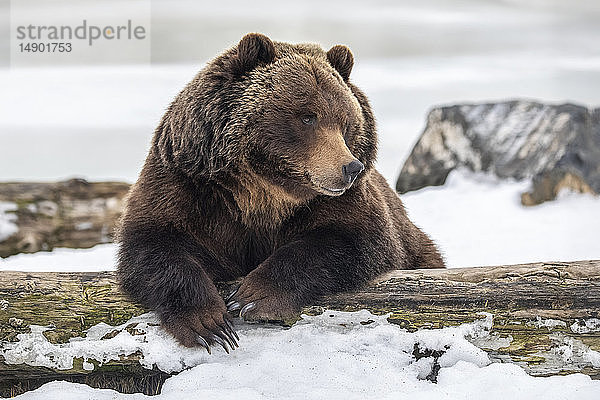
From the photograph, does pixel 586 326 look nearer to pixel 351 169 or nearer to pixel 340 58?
pixel 351 169

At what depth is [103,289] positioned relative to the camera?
473 cm

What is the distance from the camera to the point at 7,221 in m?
10.3

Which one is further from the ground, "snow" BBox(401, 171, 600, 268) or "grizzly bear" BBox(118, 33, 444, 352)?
"grizzly bear" BBox(118, 33, 444, 352)

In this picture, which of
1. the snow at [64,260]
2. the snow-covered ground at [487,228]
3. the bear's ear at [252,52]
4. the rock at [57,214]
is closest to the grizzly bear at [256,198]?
the bear's ear at [252,52]

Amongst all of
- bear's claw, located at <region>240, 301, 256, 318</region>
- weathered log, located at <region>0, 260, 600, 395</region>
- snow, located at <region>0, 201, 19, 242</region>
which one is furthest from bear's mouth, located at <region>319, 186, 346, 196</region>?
snow, located at <region>0, 201, 19, 242</region>

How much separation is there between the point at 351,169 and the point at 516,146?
33.3 ft

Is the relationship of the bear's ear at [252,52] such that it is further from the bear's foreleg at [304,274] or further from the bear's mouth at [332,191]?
the bear's foreleg at [304,274]

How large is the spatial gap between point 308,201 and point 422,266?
4.96 ft

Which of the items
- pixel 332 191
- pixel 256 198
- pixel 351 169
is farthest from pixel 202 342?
pixel 351 169

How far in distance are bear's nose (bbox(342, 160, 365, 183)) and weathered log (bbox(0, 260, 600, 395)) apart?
0.74m

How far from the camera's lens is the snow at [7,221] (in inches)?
405

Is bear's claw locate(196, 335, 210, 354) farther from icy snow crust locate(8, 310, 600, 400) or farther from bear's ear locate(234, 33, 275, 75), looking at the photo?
bear's ear locate(234, 33, 275, 75)

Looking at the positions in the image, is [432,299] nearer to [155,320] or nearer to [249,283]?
[249,283]

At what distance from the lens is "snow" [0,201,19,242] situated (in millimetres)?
10297
